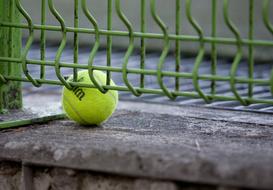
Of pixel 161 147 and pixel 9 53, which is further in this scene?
pixel 9 53

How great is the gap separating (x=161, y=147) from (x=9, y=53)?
948 mm

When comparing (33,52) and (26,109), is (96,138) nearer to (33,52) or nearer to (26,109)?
(26,109)

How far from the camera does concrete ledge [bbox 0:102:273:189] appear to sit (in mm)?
2512

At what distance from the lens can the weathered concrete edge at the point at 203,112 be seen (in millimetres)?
3510

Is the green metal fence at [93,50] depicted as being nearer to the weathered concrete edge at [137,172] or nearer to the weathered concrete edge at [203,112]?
the weathered concrete edge at [203,112]

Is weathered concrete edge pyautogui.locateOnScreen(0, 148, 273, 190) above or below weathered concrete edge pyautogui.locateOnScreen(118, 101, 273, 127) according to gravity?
below

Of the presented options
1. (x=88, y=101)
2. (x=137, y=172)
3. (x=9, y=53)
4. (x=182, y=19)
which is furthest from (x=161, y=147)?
(x=182, y=19)

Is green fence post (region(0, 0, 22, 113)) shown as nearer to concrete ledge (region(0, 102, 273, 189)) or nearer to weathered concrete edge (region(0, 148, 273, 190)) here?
concrete ledge (region(0, 102, 273, 189))

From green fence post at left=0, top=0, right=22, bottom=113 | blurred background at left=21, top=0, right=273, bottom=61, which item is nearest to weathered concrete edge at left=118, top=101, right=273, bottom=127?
green fence post at left=0, top=0, right=22, bottom=113

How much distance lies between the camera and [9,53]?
132 inches

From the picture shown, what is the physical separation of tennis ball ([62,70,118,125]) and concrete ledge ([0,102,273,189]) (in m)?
0.07

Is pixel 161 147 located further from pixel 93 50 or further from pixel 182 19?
pixel 182 19

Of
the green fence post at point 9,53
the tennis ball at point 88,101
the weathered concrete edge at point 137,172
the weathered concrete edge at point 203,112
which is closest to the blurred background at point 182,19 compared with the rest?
the weathered concrete edge at point 203,112

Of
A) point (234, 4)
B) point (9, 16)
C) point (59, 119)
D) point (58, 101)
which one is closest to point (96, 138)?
point (59, 119)
